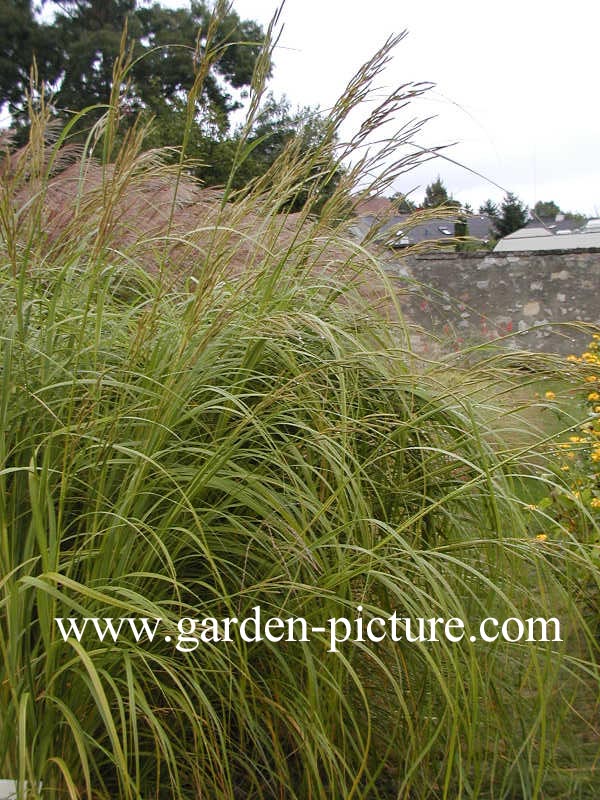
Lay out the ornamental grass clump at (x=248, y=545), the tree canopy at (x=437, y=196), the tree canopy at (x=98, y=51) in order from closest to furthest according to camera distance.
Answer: the ornamental grass clump at (x=248, y=545) → the tree canopy at (x=437, y=196) → the tree canopy at (x=98, y=51)

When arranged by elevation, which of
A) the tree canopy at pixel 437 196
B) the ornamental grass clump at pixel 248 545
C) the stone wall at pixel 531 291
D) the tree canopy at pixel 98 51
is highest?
the tree canopy at pixel 98 51

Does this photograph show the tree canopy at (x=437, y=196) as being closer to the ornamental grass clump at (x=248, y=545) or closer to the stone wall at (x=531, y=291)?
the ornamental grass clump at (x=248, y=545)

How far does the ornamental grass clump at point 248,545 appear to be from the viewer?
116cm

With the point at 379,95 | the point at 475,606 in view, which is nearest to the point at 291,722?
the point at 475,606

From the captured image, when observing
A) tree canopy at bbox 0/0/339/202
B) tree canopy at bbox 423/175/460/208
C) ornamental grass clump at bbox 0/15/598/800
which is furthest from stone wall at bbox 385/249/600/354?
ornamental grass clump at bbox 0/15/598/800

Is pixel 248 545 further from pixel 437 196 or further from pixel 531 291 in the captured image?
pixel 531 291

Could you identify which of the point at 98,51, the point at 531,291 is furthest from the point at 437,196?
the point at 98,51

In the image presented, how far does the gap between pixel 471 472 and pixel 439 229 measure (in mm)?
965

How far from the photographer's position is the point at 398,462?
1505mm

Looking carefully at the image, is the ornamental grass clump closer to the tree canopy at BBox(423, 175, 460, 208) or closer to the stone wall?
the tree canopy at BBox(423, 175, 460, 208)

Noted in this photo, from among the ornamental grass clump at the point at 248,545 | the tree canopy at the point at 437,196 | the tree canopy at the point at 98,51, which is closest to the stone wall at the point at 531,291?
the tree canopy at the point at 98,51

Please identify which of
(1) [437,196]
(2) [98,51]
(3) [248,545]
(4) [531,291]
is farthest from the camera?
(2) [98,51]

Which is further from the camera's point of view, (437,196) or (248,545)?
(437,196)

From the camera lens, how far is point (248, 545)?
4.02ft
